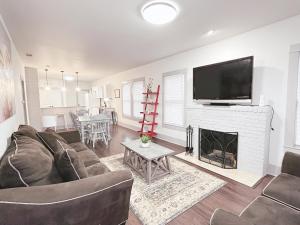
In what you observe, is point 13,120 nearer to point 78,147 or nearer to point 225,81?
point 78,147

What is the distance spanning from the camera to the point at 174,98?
14.5 feet

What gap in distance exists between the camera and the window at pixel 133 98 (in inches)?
235

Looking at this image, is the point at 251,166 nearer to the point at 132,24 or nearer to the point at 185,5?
the point at 185,5

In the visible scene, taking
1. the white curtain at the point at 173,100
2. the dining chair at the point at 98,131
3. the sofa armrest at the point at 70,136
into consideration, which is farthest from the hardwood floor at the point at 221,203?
the dining chair at the point at 98,131

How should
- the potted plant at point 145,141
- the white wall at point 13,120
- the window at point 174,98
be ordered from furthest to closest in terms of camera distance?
the window at point 174,98 < the potted plant at point 145,141 < the white wall at point 13,120

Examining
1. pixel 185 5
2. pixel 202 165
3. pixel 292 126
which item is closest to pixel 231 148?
pixel 202 165

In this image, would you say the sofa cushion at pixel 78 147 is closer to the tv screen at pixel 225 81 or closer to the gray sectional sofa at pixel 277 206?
the gray sectional sofa at pixel 277 206

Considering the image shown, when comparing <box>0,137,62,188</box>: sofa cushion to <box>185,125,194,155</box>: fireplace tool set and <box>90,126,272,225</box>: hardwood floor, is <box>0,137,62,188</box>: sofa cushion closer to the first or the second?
<box>90,126,272,225</box>: hardwood floor

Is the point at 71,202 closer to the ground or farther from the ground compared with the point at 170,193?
farther from the ground

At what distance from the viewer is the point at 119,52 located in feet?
13.1

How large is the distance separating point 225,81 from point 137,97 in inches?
148

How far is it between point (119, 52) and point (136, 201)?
342 centimetres

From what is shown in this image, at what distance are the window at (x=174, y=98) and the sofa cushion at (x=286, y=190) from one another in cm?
268

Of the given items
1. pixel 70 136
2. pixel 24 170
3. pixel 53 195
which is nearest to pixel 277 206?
pixel 53 195
